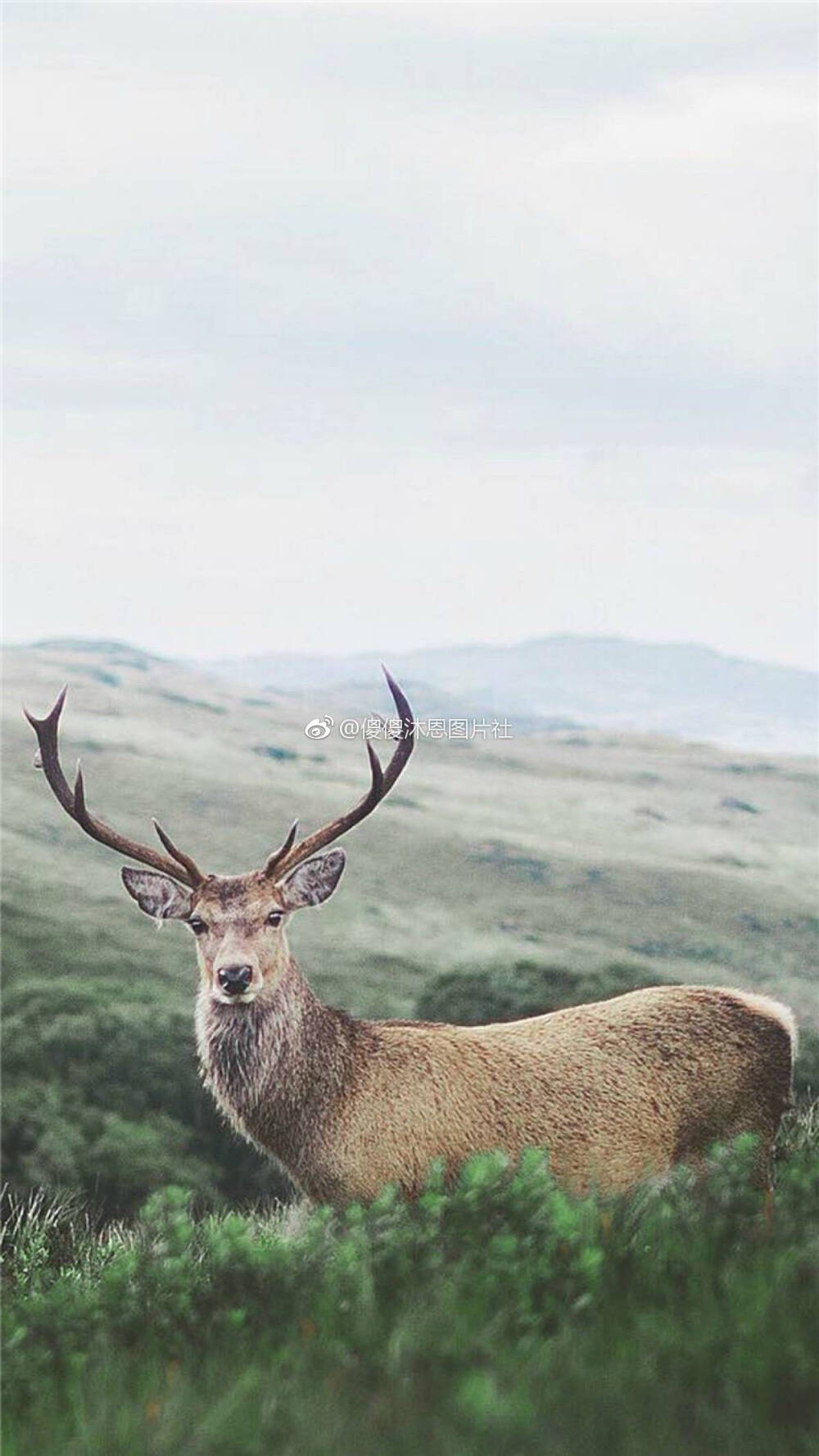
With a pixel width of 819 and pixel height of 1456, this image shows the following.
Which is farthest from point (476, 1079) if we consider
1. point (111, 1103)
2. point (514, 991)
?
point (111, 1103)

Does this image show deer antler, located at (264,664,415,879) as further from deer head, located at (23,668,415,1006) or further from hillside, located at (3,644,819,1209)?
hillside, located at (3,644,819,1209)

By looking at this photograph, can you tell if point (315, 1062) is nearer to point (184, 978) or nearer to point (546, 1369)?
point (546, 1369)

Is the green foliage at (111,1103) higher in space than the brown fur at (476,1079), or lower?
lower

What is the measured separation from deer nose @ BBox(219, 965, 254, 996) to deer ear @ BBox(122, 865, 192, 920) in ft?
0.92

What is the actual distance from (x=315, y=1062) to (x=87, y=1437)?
330 cm

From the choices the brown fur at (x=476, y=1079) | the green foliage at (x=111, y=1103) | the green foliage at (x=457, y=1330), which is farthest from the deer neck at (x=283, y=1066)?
the green foliage at (x=111, y=1103)

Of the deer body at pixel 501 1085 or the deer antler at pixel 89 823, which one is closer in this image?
the deer body at pixel 501 1085

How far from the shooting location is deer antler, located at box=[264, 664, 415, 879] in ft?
25.3

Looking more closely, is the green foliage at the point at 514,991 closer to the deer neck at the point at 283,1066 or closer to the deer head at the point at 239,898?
the deer neck at the point at 283,1066

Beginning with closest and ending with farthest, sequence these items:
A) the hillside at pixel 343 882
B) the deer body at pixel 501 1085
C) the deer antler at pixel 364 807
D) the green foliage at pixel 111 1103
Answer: the deer body at pixel 501 1085, the deer antler at pixel 364 807, the green foliage at pixel 111 1103, the hillside at pixel 343 882

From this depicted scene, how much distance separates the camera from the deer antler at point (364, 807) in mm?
7699

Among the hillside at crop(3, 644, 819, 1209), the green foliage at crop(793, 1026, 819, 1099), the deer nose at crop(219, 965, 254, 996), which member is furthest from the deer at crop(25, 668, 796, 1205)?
the hillside at crop(3, 644, 819, 1209)

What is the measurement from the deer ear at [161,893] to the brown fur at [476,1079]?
7cm

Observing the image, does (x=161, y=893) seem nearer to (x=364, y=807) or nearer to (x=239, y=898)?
(x=239, y=898)
